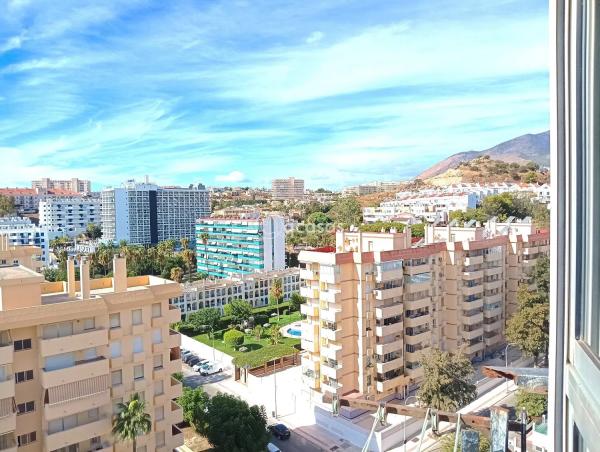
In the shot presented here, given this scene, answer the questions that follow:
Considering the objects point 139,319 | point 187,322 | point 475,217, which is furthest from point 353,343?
point 475,217

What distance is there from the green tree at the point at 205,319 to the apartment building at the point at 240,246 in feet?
52.2

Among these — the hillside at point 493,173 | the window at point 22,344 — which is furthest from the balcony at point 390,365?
the hillside at point 493,173

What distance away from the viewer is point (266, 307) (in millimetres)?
45594

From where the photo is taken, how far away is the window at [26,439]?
14312 millimetres

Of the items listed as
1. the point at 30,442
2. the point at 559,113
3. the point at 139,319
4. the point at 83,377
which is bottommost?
the point at 30,442

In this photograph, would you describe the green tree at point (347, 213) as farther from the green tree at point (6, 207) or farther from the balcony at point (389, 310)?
the green tree at point (6, 207)

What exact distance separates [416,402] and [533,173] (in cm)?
9970

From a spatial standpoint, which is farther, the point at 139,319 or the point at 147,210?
the point at 147,210

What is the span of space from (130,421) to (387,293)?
13.2m

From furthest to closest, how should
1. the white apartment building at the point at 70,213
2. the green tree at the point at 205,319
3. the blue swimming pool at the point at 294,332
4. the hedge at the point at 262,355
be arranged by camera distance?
1. the white apartment building at the point at 70,213
2. the green tree at the point at 205,319
3. the blue swimming pool at the point at 294,332
4. the hedge at the point at 262,355

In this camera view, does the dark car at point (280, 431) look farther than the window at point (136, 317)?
Yes

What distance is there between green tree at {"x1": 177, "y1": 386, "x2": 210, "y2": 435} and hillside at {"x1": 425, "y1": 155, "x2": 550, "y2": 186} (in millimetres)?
94747

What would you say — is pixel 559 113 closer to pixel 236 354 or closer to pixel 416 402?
pixel 416 402

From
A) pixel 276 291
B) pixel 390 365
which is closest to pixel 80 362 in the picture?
pixel 390 365
